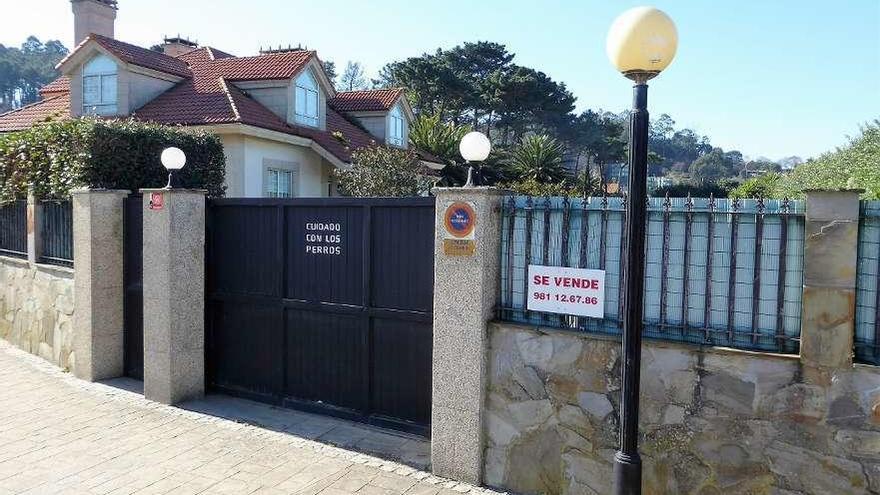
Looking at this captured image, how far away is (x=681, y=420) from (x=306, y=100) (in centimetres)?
1682

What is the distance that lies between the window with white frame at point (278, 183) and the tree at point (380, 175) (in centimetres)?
163

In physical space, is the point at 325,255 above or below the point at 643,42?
below

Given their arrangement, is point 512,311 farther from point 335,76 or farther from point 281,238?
point 335,76

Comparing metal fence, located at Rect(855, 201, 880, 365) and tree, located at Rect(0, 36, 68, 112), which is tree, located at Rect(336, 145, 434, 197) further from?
tree, located at Rect(0, 36, 68, 112)

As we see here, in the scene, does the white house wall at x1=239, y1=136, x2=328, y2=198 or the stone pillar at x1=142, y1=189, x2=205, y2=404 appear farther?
the white house wall at x1=239, y1=136, x2=328, y2=198

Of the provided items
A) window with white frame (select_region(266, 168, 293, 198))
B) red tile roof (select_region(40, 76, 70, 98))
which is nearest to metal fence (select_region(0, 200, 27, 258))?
window with white frame (select_region(266, 168, 293, 198))

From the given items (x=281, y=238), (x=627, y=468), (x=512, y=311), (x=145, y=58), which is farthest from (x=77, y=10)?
(x=627, y=468)

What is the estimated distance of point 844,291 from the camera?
376 cm

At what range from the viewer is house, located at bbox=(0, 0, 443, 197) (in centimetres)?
1614

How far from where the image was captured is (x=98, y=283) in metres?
7.80

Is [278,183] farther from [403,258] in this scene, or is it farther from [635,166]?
[635,166]

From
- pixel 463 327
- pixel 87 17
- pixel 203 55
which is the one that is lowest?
pixel 463 327

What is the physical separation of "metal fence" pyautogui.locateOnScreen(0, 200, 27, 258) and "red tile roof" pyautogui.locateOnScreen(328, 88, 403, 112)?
1423cm

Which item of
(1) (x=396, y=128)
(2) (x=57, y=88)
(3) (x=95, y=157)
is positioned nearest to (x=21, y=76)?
(2) (x=57, y=88)
